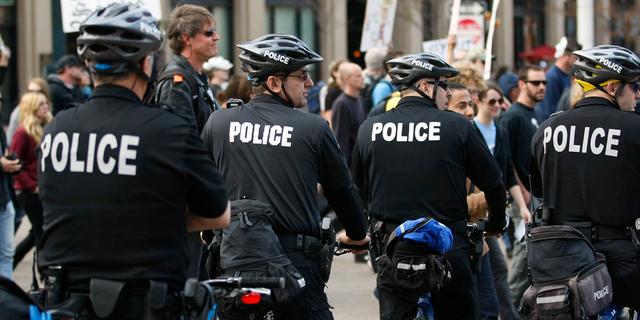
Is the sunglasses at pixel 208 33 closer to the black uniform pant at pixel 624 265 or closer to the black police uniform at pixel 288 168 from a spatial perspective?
the black police uniform at pixel 288 168

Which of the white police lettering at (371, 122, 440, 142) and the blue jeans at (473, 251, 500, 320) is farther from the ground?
the white police lettering at (371, 122, 440, 142)

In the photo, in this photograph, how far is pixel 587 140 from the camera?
4.59 meters

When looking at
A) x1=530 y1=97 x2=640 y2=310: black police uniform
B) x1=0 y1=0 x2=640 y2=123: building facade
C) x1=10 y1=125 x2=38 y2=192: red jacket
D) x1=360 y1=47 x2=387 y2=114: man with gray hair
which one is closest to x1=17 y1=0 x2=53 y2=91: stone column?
x1=0 y1=0 x2=640 y2=123: building facade

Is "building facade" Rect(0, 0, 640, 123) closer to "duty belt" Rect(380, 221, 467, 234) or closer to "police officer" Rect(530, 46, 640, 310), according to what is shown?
"duty belt" Rect(380, 221, 467, 234)

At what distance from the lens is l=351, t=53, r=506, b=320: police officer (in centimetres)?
476

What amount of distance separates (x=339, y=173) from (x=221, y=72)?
8141 mm

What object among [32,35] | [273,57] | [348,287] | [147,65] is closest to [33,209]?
[348,287]

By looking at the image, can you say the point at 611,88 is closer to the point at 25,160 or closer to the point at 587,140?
the point at 587,140

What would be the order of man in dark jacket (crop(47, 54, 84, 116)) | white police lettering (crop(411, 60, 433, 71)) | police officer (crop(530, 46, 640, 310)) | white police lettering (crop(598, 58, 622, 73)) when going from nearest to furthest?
1. police officer (crop(530, 46, 640, 310))
2. white police lettering (crop(598, 58, 622, 73))
3. white police lettering (crop(411, 60, 433, 71))
4. man in dark jacket (crop(47, 54, 84, 116))

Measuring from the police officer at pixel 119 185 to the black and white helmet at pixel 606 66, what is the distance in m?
2.69

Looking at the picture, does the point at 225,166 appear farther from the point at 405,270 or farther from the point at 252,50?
the point at 405,270

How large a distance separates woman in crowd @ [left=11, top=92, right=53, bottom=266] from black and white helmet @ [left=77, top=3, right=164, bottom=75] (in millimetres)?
5659

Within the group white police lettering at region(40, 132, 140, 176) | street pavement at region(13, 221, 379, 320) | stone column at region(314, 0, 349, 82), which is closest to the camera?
white police lettering at region(40, 132, 140, 176)

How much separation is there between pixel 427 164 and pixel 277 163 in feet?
3.30
